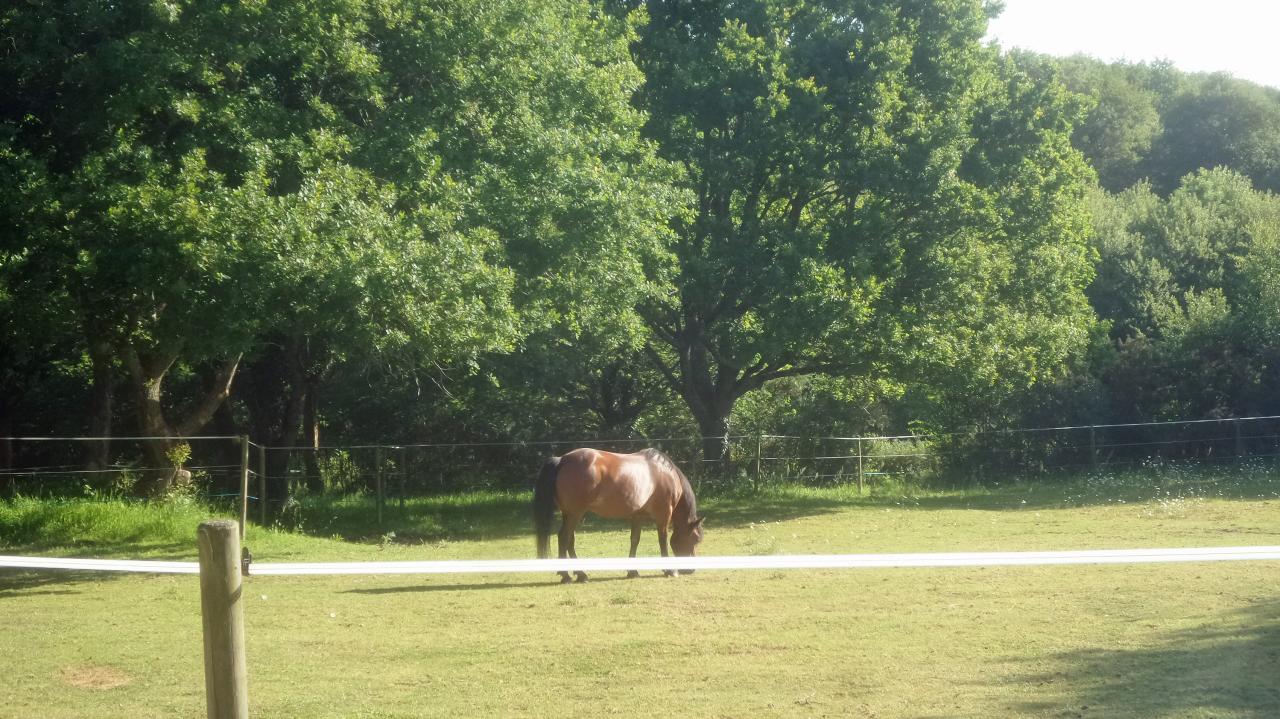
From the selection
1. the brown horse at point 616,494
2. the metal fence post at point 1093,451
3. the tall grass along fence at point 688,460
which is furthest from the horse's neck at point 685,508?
the metal fence post at point 1093,451

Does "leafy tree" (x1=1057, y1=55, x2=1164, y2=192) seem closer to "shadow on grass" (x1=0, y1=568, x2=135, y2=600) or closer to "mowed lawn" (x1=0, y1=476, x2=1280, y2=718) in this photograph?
"mowed lawn" (x1=0, y1=476, x2=1280, y2=718)

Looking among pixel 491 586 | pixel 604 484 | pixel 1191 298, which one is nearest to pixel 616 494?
pixel 604 484

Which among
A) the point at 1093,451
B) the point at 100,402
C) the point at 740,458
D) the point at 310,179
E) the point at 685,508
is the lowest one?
the point at 1093,451

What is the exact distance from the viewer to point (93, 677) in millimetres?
7738

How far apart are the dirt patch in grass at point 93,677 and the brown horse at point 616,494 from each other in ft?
16.1

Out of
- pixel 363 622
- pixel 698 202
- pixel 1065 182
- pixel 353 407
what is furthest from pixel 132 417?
pixel 1065 182

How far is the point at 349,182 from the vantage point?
46.5 ft

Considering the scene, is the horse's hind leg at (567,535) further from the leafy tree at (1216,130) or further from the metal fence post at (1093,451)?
the leafy tree at (1216,130)

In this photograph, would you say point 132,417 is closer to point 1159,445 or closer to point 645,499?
point 645,499

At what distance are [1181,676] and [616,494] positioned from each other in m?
6.84

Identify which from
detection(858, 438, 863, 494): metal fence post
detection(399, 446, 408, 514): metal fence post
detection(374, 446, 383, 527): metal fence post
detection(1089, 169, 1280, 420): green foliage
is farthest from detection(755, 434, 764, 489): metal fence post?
detection(1089, 169, 1280, 420): green foliage

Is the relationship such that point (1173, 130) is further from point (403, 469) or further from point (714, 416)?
point (403, 469)

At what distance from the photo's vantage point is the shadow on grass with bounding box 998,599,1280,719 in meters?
6.25

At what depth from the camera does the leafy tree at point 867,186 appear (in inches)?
811
